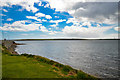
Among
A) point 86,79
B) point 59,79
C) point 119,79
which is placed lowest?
point 119,79

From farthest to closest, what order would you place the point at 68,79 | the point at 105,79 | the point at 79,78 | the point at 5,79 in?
1. the point at 105,79
2. the point at 79,78
3. the point at 68,79
4. the point at 5,79

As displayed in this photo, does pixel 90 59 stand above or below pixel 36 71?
below

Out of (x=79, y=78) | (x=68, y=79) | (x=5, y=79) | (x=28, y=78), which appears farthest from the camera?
(x=79, y=78)

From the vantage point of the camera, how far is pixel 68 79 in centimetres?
1005

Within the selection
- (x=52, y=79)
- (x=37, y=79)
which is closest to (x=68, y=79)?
(x=52, y=79)

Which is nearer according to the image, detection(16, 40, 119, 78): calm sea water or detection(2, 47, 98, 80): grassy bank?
detection(2, 47, 98, 80): grassy bank

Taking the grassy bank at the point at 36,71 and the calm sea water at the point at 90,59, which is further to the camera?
the calm sea water at the point at 90,59

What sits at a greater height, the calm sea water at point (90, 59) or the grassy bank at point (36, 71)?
the grassy bank at point (36, 71)

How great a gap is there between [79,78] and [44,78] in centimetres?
492

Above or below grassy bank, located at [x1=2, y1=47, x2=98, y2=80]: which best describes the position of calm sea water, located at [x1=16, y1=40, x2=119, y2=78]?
below

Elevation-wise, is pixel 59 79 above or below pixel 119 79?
above

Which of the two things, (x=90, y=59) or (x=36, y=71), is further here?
(x=90, y=59)

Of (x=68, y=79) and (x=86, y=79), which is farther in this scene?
(x=86, y=79)

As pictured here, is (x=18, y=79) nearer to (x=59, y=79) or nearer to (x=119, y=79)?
(x=59, y=79)
